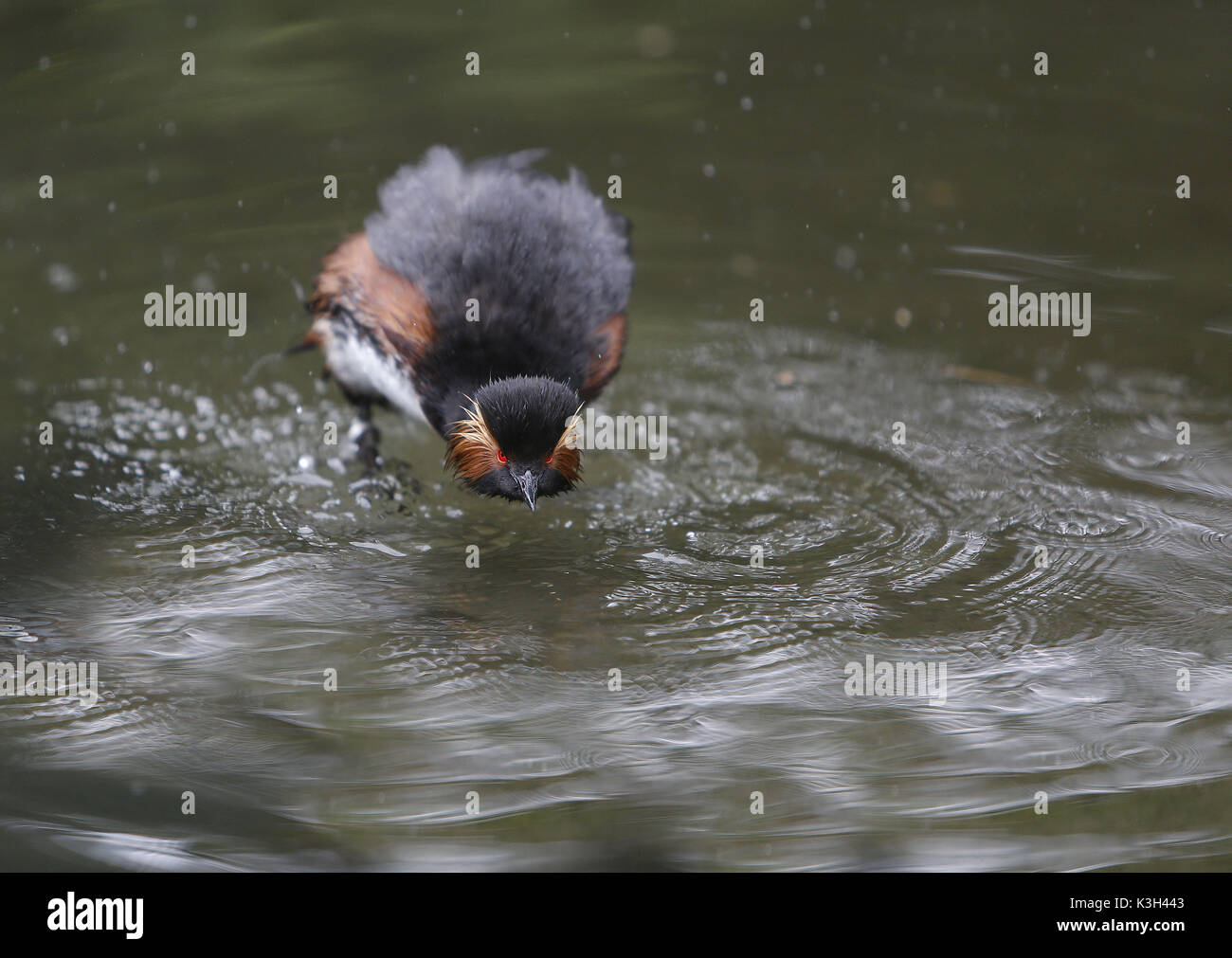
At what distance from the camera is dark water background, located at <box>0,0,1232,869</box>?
4.32 meters

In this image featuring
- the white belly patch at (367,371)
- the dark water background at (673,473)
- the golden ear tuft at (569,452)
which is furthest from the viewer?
the white belly patch at (367,371)

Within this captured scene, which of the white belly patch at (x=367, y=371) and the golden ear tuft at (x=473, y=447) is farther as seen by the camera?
the white belly patch at (x=367, y=371)

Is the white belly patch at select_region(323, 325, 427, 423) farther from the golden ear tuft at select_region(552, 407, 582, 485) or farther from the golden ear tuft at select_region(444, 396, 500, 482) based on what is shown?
the golden ear tuft at select_region(552, 407, 582, 485)

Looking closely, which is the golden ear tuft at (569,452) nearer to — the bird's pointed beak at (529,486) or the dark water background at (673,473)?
the bird's pointed beak at (529,486)

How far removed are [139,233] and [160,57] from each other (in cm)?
136

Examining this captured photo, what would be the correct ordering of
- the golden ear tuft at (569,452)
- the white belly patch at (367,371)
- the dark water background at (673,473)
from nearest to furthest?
1. the dark water background at (673,473)
2. the golden ear tuft at (569,452)
3. the white belly patch at (367,371)

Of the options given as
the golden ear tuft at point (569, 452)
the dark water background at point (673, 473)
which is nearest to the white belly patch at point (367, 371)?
the dark water background at point (673, 473)

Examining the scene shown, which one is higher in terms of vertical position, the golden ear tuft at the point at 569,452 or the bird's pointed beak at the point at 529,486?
the golden ear tuft at the point at 569,452

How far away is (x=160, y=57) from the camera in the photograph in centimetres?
876

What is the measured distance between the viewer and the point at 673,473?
632 cm

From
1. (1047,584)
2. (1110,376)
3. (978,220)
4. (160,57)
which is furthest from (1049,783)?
(160,57)

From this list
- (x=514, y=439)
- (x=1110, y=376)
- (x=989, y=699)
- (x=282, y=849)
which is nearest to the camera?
(x=282, y=849)

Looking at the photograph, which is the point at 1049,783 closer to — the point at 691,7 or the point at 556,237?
the point at 556,237

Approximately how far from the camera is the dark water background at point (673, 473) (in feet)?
14.2
